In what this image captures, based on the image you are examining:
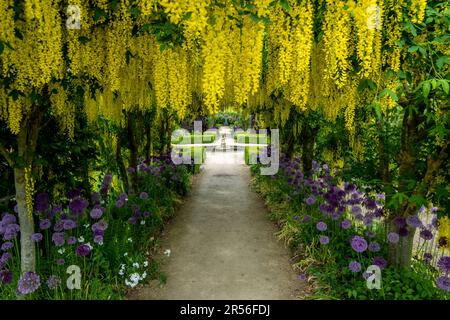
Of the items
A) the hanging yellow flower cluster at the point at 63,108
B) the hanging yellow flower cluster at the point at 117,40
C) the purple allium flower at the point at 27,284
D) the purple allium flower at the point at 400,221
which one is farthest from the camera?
the purple allium flower at the point at 400,221

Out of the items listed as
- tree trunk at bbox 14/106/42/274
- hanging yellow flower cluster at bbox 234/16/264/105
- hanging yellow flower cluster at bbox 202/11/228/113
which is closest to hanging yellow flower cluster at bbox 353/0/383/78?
hanging yellow flower cluster at bbox 234/16/264/105

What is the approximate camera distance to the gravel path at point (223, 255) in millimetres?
4934

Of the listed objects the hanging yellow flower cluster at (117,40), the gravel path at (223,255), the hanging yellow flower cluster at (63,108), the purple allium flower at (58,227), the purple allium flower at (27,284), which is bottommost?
the gravel path at (223,255)

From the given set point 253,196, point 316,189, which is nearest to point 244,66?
point 316,189

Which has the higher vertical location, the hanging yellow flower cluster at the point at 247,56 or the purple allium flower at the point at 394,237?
the hanging yellow flower cluster at the point at 247,56

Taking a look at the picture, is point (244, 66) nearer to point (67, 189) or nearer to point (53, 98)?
point (53, 98)

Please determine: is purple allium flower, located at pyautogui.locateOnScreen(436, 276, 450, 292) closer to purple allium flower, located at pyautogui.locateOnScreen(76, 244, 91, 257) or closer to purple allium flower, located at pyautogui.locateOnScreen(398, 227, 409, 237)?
purple allium flower, located at pyautogui.locateOnScreen(398, 227, 409, 237)

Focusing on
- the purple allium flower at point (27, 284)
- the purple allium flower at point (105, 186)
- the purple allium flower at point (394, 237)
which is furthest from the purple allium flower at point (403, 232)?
the purple allium flower at point (105, 186)

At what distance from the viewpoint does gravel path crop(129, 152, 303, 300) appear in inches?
194

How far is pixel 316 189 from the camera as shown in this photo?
7594 millimetres

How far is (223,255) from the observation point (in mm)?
6191

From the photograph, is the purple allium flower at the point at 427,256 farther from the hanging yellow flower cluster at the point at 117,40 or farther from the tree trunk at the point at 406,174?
the hanging yellow flower cluster at the point at 117,40

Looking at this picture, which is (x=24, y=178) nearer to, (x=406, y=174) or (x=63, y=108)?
(x=63, y=108)

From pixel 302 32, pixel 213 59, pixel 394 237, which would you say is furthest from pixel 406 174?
pixel 213 59
